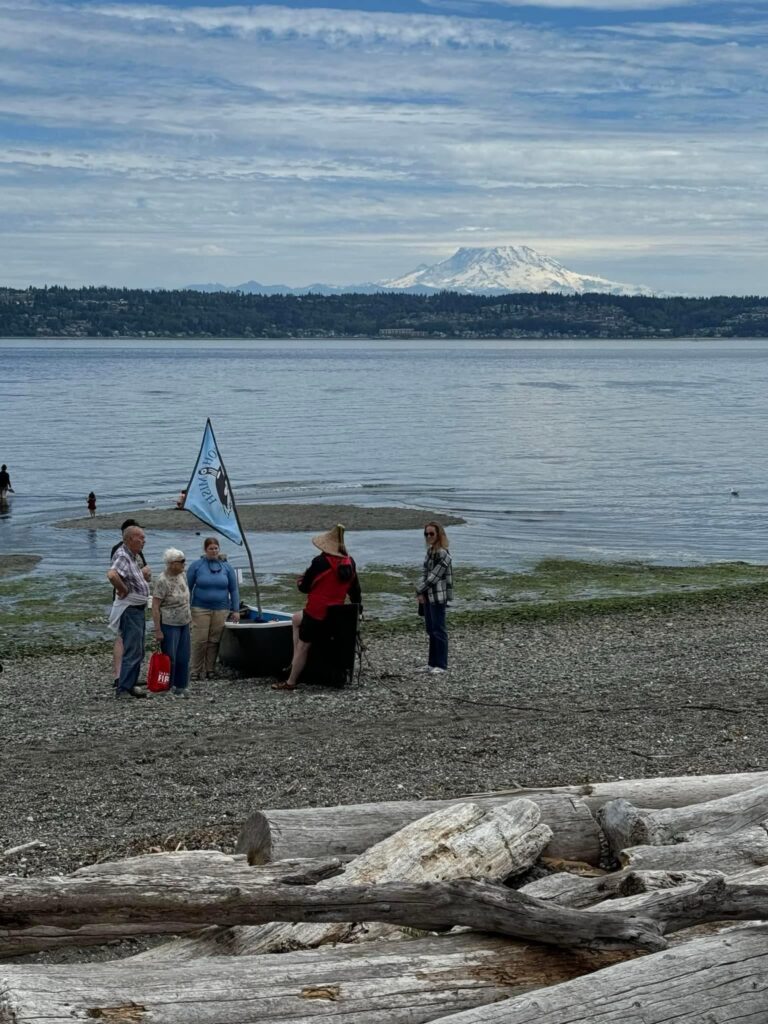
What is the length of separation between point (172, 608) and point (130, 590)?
66 cm

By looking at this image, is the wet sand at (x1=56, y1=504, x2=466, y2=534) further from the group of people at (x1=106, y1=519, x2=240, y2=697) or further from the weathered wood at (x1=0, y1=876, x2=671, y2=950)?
the weathered wood at (x1=0, y1=876, x2=671, y2=950)

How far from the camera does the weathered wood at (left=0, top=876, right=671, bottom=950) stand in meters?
5.93

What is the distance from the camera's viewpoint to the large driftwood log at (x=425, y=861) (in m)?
6.36

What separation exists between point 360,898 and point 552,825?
222cm

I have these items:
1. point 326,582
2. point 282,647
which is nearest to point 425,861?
point 326,582

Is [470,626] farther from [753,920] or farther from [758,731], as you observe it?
[753,920]

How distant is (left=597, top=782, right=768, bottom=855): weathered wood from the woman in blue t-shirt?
864 cm

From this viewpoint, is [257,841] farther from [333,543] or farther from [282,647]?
[282,647]

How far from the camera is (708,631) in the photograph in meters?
21.2

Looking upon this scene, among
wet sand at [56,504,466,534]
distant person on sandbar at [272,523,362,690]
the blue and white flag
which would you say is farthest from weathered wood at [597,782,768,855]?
wet sand at [56,504,466,534]

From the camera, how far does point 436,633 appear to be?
16.6m

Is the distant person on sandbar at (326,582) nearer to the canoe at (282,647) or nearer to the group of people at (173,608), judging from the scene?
the canoe at (282,647)

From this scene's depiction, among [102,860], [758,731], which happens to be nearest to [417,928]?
[102,860]

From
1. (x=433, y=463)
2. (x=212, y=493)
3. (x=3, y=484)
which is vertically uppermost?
(x=212, y=493)
